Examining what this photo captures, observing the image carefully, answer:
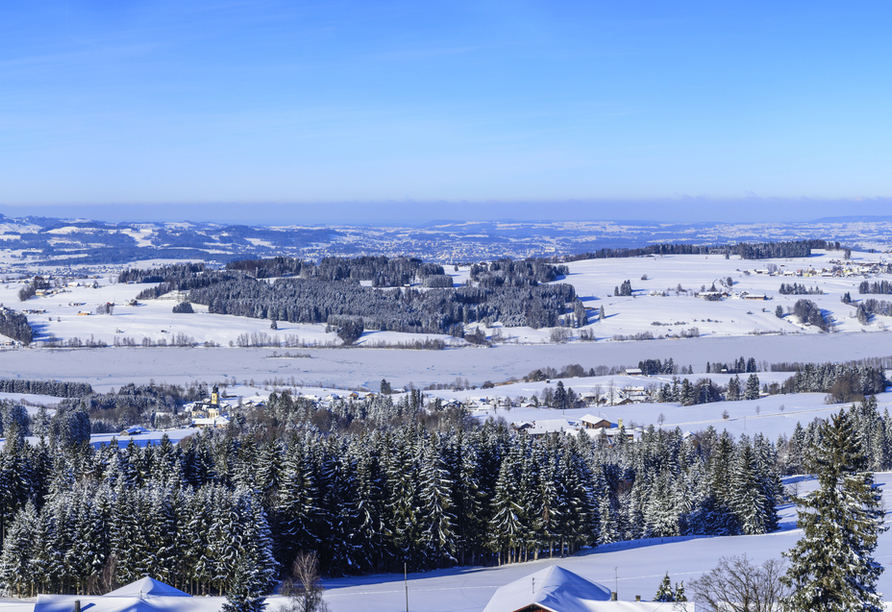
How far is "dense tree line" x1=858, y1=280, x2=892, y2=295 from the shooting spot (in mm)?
143625

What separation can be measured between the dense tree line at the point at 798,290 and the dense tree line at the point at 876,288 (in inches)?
260

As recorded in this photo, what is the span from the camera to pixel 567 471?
34.1 metres

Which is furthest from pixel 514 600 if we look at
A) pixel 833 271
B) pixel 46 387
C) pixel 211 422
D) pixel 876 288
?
pixel 833 271

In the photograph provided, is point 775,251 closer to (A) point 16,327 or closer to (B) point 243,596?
(A) point 16,327

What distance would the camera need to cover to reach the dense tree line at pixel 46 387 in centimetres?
7769

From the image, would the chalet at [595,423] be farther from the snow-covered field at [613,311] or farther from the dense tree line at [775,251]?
the dense tree line at [775,251]

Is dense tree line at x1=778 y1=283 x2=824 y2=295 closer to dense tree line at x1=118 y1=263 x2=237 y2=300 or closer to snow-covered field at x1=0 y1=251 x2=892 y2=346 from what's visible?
snow-covered field at x1=0 y1=251 x2=892 y2=346

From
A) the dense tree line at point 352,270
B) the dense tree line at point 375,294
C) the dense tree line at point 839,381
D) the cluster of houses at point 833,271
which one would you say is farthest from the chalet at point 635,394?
the cluster of houses at point 833,271

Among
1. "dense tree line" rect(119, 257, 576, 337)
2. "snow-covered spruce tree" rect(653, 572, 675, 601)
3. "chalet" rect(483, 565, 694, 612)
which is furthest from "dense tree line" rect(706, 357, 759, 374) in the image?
"chalet" rect(483, 565, 694, 612)

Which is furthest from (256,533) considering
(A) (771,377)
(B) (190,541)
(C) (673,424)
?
(A) (771,377)

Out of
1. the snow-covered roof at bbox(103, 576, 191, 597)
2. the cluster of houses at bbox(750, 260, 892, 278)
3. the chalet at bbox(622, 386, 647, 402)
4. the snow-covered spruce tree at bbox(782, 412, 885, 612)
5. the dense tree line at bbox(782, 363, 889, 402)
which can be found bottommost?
the chalet at bbox(622, 386, 647, 402)

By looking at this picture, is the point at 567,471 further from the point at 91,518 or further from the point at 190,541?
the point at 91,518

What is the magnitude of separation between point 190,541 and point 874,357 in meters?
88.9

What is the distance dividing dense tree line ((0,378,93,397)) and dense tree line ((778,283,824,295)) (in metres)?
115
